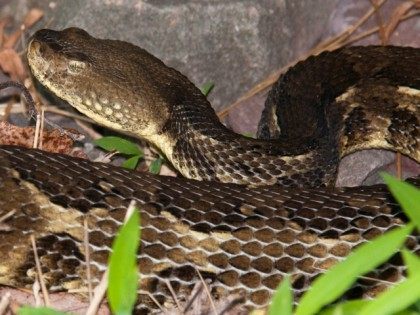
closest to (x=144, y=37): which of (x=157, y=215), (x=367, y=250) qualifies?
(x=157, y=215)

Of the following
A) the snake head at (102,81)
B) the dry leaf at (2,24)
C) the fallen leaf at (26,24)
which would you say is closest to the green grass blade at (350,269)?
the snake head at (102,81)

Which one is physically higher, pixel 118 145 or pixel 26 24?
pixel 26 24

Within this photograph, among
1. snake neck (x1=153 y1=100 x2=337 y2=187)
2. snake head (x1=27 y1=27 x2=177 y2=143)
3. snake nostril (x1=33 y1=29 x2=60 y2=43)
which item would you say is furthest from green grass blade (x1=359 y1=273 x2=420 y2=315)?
snake nostril (x1=33 y1=29 x2=60 y2=43)

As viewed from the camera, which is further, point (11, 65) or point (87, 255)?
point (11, 65)

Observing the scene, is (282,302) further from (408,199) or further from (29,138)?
(29,138)

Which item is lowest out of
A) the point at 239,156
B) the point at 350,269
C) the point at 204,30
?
the point at 350,269

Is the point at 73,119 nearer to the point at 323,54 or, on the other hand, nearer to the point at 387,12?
the point at 323,54

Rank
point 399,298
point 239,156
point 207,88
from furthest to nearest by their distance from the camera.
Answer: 1. point 207,88
2. point 239,156
3. point 399,298

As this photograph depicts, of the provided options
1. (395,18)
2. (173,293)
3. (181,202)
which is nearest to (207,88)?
(395,18)

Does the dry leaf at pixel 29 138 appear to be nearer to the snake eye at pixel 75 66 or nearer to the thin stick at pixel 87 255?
the snake eye at pixel 75 66
